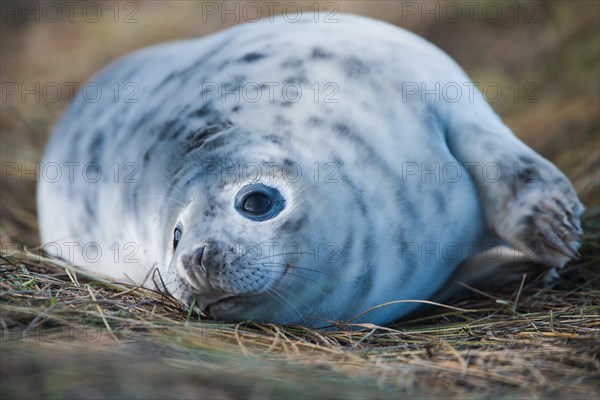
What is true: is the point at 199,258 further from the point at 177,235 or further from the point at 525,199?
the point at 525,199

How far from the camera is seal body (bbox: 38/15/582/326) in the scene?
2734 mm

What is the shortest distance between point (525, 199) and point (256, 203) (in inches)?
41.5

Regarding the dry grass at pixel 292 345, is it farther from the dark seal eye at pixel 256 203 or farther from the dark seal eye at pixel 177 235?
the dark seal eye at pixel 256 203

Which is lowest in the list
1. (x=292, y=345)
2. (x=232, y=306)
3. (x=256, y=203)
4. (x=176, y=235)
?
(x=292, y=345)

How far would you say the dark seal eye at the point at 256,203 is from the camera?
8.87 feet

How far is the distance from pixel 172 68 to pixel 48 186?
0.84 metres

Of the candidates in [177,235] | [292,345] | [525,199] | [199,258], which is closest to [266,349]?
[292,345]

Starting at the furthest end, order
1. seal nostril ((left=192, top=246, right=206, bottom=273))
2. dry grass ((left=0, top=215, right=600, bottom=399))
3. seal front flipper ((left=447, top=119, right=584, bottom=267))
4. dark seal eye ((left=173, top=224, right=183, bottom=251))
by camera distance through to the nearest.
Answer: seal front flipper ((left=447, top=119, right=584, bottom=267))
dark seal eye ((left=173, top=224, right=183, bottom=251))
seal nostril ((left=192, top=246, right=206, bottom=273))
dry grass ((left=0, top=215, right=600, bottom=399))

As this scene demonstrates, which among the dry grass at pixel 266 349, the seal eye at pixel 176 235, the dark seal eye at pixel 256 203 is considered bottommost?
the dry grass at pixel 266 349

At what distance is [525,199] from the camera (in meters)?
3.23

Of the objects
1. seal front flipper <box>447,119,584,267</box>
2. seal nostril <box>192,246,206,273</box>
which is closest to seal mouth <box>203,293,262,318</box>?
seal nostril <box>192,246,206,273</box>

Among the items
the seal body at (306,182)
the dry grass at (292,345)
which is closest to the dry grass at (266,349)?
the dry grass at (292,345)

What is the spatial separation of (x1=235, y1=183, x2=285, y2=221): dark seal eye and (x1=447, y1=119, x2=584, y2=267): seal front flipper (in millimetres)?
938

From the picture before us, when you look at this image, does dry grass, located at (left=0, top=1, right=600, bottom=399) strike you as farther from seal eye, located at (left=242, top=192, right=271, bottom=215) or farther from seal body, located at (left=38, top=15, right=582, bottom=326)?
seal eye, located at (left=242, top=192, right=271, bottom=215)
